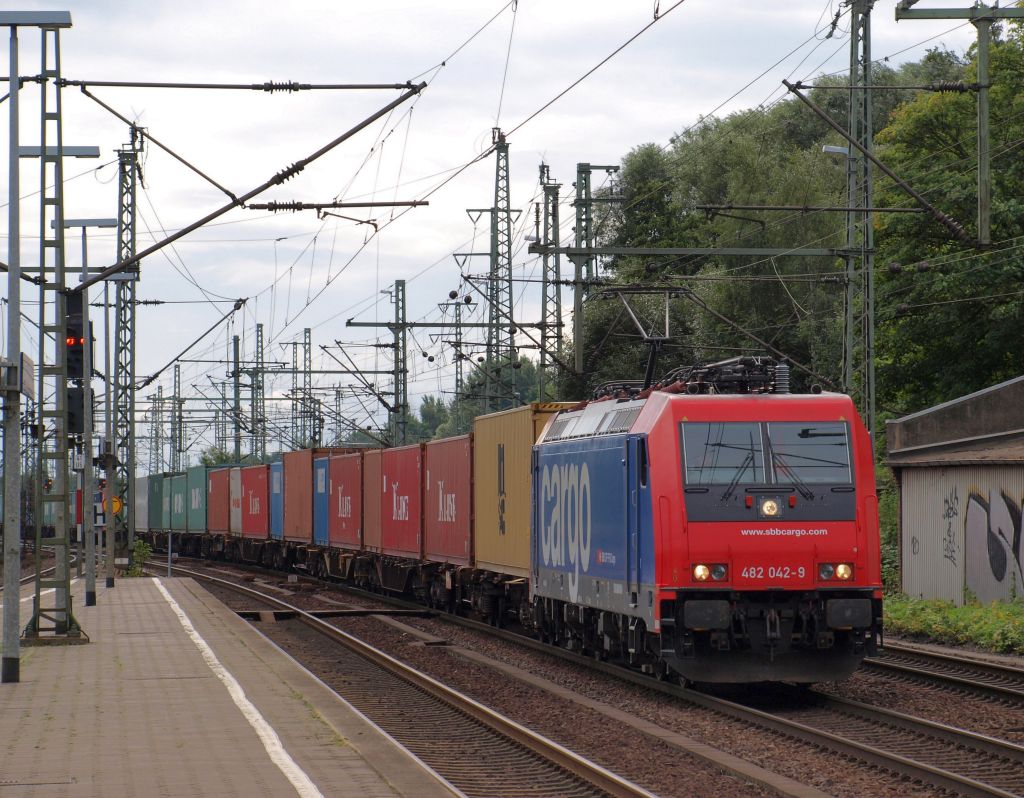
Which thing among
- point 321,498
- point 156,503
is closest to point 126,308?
point 321,498

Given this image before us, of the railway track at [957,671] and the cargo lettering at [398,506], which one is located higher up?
the cargo lettering at [398,506]

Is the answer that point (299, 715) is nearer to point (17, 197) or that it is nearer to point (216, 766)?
point (216, 766)

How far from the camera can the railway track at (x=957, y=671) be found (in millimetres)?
14142

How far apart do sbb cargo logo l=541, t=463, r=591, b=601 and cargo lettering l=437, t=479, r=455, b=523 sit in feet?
22.1

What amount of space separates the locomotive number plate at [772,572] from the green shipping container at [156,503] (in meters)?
58.2

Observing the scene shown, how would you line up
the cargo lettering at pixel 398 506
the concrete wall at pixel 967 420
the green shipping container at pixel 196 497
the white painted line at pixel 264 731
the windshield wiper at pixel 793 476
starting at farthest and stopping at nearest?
the green shipping container at pixel 196 497 → the cargo lettering at pixel 398 506 → the concrete wall at pixel 967 420 → the windshield wiper at pixel 793 476 → the white painted line at pixel 264 731

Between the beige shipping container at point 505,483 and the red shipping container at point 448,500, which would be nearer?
the beige shipping container at point 505,483

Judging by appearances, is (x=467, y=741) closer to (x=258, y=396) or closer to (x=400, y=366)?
(x=400, y=366)

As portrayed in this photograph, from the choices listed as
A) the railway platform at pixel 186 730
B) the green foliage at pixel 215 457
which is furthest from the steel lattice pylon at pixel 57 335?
the green foliage at pixel 215 457

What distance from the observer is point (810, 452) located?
46.8 ft

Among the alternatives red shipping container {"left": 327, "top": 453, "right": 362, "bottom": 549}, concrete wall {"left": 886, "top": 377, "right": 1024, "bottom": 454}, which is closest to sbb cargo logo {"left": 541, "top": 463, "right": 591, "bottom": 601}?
concrete wall {"left": 886, "top": 377, "right": 1024, "bottom": 454}

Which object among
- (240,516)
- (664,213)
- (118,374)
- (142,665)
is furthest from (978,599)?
(664,213)

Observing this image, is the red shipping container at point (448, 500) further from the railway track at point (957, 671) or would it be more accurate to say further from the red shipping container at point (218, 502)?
the red shipping container at point (218, 502)

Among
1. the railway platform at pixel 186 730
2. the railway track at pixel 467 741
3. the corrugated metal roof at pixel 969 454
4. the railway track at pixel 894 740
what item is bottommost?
the railway track at pixel 467 741
